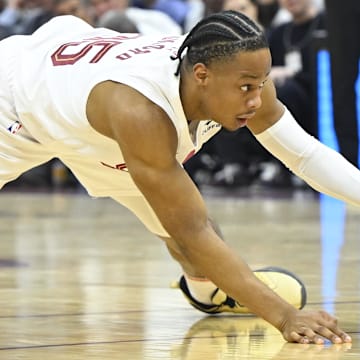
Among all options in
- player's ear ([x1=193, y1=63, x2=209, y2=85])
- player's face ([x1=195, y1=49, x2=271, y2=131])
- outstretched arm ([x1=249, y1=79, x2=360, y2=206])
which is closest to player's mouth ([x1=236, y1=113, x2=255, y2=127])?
player's face ([x1=195, y1=49, x2=271, y2=131])

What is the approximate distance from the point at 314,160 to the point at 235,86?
73cm

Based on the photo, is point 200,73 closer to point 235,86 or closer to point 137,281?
point 235,86

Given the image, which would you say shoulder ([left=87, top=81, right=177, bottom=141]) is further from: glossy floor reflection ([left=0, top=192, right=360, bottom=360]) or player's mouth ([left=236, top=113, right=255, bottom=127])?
glossy floor reflection ([left=0, top=192, right=360, bottom=360])

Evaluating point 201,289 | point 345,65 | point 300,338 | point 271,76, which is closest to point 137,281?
point 201,289

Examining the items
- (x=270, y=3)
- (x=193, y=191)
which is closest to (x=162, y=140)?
(x=193, y=191)

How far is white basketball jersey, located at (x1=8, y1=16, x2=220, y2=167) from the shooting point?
3322 millimetres

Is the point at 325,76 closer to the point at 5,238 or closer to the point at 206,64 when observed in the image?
the point at 5,238

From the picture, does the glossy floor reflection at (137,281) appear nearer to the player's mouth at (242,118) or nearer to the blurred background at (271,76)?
the player's mouth at (242,118)

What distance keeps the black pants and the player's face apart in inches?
178

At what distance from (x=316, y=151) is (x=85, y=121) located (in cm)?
78

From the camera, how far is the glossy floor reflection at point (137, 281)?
3295 millimetres

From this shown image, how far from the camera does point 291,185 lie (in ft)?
Answer: 32.9

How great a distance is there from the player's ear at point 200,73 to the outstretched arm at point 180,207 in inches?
5.0

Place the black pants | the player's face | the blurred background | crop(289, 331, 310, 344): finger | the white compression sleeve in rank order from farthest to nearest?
the blurred background, the black pants, the white compression sleeve, crop(289, 331, 310, 344): finger, the player's face
